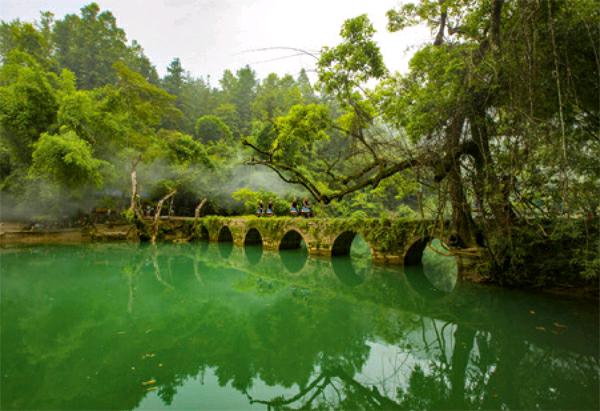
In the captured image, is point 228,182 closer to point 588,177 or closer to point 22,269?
point 22,269

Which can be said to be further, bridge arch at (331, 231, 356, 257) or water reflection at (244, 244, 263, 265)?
bridge arch at (331, 231, 356, 257)

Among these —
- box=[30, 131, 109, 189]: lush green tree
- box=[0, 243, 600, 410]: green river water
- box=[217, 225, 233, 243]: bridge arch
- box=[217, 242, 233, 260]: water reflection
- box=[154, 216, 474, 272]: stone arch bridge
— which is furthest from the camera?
box=[217, 225, 233, 243]: bridge arch

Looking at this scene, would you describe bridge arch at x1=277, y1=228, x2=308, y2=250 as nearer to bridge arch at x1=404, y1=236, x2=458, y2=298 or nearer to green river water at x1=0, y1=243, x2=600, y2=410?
bridge arch at x1=404, y1=236, x2=458, y2=298

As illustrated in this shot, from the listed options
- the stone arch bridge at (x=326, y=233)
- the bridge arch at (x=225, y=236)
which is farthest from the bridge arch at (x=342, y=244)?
the bridge arch at (x=225, y=236)

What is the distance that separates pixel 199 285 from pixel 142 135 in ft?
57.1

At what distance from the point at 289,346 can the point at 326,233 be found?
9199 millimetres

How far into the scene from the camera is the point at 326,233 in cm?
1387

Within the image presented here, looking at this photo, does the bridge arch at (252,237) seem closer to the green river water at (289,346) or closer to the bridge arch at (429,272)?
the green river water at (289,346)

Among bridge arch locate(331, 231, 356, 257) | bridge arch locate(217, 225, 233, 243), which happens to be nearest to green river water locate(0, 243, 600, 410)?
bridge arch locate(331, 231, 356, 257)

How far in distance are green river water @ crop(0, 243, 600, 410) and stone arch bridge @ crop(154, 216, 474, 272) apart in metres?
1.89

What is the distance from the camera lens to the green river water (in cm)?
353

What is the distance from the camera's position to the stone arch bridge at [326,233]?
10.9 metres

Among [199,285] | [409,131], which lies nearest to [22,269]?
[199,285]

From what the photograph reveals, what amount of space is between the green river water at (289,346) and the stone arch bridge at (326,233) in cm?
189
